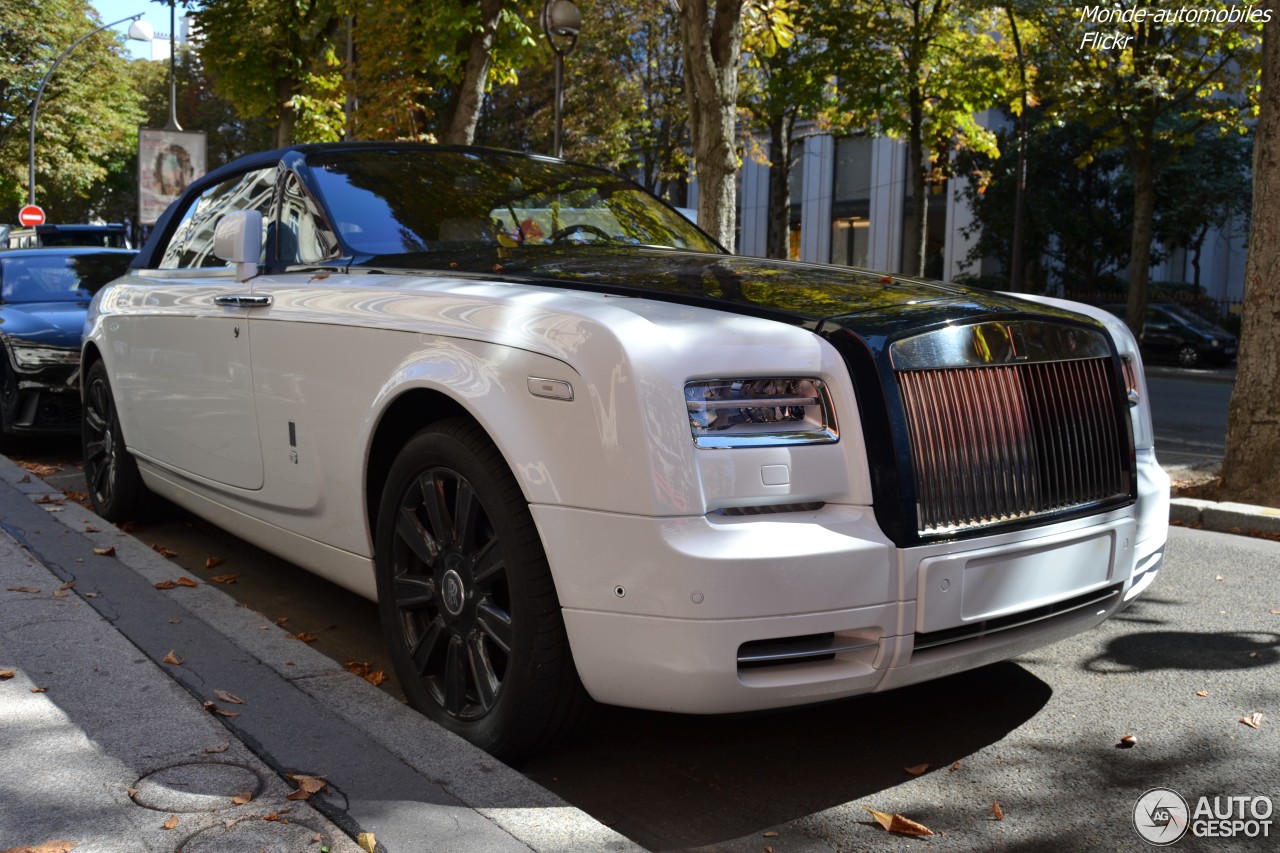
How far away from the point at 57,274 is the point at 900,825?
863 cm

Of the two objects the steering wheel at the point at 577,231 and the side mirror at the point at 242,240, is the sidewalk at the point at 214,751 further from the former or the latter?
the steering wheel at the point at 577,231

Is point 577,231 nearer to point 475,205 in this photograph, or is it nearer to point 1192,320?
point 475,205

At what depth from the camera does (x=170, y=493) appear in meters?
5.40

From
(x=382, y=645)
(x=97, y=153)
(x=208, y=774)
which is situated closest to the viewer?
(x=208, y=774)

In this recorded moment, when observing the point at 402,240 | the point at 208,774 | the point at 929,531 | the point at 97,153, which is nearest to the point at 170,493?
the point at 402,240

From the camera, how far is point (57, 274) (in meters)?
9.70

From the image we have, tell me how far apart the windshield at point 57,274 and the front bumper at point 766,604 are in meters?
7.81

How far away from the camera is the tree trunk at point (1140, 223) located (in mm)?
23109

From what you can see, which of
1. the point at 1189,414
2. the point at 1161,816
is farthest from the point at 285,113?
the point at 1161,816

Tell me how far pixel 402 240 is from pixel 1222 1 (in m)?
19.1

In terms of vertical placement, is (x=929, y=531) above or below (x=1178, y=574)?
above

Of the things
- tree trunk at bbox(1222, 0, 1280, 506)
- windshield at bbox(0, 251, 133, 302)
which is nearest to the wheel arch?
tree trunk at bbox(1222, 0, 1280, 506)

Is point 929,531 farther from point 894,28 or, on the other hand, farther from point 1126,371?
point 894,28

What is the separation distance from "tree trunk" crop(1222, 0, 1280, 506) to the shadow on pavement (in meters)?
3.97
